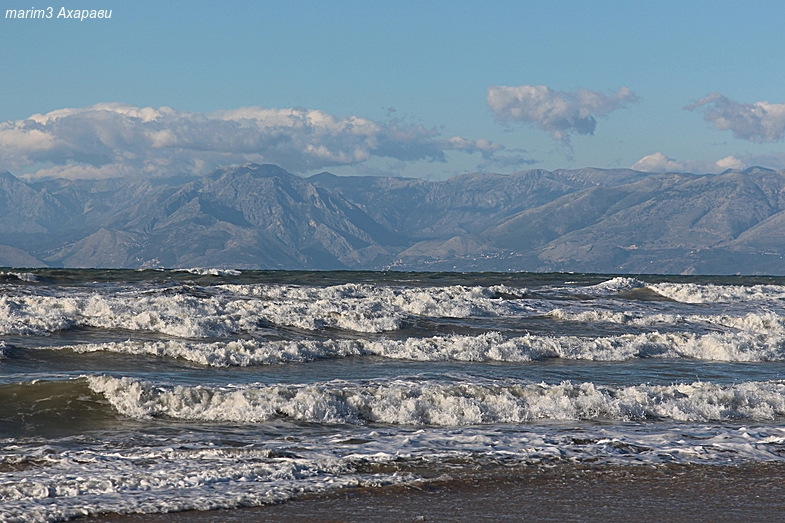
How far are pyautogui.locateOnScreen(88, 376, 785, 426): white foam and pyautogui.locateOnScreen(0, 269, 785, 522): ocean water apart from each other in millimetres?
47

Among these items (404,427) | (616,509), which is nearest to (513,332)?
(404,427)

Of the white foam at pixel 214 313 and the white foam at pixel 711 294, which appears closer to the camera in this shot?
the white foam at pixel 214 313

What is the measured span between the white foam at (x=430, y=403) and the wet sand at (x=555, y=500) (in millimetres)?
4492

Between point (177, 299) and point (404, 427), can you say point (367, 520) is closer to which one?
point (404, 427)

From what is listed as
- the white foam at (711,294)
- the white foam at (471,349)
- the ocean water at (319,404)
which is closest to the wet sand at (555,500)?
the ocean water at (319,404)

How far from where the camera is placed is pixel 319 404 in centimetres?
1898

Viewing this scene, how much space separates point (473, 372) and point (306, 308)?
1499 cm

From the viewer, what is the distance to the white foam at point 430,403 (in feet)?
61.5

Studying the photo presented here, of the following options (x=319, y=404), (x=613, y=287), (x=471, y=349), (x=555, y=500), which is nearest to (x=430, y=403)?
(x=319, y=404)

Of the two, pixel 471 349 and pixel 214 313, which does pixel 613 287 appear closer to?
pixel 214 313

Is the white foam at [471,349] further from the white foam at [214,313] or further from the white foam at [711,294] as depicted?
the white foam at [711,294]

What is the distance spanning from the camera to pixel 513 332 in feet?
122

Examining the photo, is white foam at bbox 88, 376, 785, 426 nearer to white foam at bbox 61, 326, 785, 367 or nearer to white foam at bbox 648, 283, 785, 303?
white foam at bbox 61, 326, 785, 367

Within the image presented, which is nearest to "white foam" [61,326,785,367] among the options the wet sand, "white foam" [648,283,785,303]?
the wet sand
